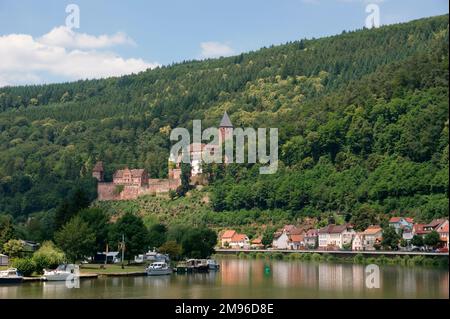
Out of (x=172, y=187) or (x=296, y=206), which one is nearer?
(x=296, y=206)

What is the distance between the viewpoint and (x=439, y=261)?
84.8 meters

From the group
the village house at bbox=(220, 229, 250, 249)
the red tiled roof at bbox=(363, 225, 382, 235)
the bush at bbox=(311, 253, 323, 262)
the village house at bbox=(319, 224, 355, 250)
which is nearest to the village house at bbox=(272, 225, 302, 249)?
the village house at bbox=(220, 229, 250, 249)

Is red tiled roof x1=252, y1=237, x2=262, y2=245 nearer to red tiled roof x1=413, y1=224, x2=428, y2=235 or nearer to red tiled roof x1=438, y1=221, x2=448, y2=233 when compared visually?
red tiled roof x1=413, y1=224, x2=428, y2=235

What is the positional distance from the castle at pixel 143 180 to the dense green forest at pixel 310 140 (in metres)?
3.01

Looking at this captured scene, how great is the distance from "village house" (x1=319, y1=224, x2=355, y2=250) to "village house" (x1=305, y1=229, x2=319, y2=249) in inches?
42.7

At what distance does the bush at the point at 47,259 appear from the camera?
6344cm

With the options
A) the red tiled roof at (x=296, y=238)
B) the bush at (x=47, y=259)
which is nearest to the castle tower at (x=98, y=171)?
the red tiled roof at (x=296, y=238)

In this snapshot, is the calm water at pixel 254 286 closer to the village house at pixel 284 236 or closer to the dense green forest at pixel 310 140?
the dense green forest at pixel 310 140

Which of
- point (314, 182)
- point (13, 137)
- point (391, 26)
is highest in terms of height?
point (391, 26)

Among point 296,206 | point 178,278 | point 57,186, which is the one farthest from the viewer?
point 57,186

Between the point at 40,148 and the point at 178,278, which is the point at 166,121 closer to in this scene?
the point at 40,148

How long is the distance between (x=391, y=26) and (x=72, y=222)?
13513cm
